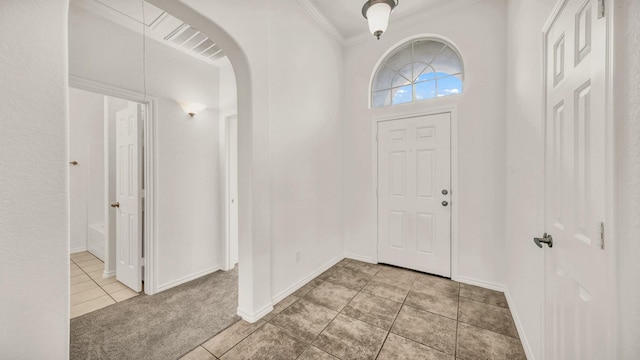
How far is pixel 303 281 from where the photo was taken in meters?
2.65

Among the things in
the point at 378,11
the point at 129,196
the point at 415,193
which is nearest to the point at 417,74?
the point at 378,11

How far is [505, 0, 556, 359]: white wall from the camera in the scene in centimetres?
148

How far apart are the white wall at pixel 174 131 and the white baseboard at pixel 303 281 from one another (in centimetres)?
128

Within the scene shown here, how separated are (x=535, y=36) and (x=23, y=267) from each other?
2.97 m

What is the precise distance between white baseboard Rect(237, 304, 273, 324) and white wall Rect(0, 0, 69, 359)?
1.20 metres

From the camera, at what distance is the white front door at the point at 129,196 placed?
2561 millimetres

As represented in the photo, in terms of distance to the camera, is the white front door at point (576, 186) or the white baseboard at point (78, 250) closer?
the white front door at point (576, 186)

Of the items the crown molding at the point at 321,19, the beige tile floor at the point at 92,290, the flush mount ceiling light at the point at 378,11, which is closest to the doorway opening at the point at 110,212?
the beige tile floor at the point at 92,290

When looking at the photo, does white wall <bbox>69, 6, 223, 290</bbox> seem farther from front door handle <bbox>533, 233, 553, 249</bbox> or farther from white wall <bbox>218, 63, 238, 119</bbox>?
front door handle <bbox>533, 233, 553, 249</bbox>

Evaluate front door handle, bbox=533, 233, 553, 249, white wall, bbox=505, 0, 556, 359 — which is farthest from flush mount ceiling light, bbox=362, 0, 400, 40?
front door handle, bbox=533, 233, 553, 249

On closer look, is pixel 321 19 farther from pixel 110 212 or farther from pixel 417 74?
pixel 110 212

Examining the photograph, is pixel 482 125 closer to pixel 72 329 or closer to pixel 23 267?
pixel 23 267

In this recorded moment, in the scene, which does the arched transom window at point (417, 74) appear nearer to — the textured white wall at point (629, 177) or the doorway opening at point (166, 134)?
the doorway opening at point (166, 134)

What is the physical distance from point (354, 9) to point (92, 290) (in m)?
4.38
